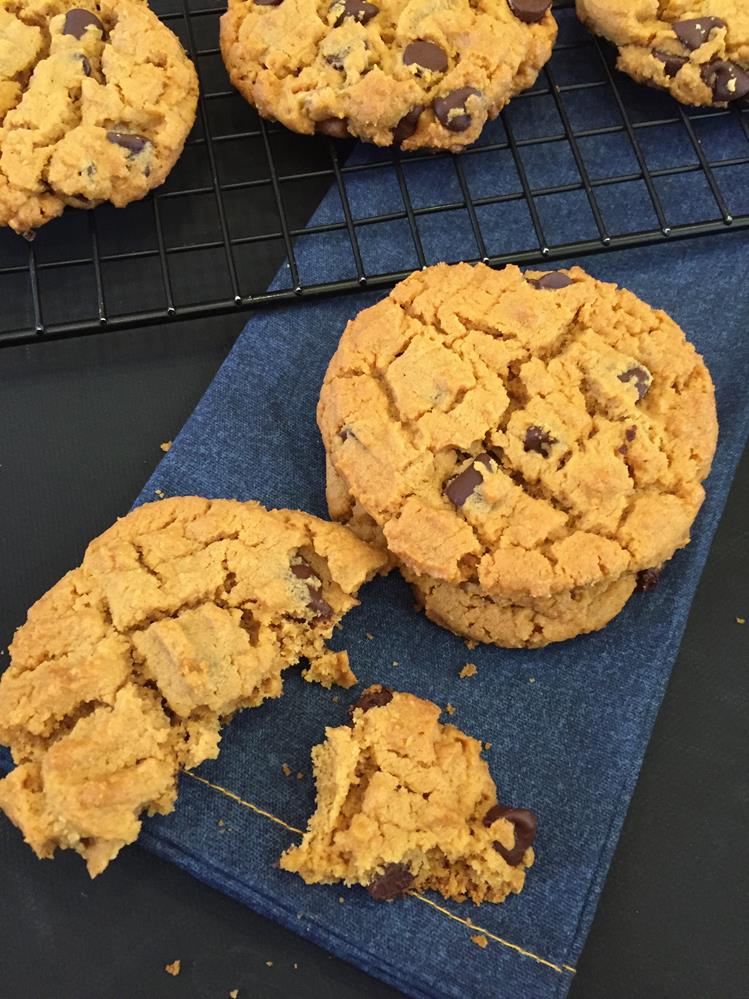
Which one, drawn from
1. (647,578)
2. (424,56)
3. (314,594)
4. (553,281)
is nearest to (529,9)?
(424,56)

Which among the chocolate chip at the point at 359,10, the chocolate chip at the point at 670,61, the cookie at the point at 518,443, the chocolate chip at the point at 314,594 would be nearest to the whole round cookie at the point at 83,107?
the chocolate chip at the point at 359,10

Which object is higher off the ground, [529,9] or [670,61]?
[529,9]

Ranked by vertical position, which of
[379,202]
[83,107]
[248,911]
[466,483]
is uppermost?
[83,107]

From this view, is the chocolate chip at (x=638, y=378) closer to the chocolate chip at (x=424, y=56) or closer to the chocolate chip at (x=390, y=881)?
the chocolate chip at (x=424, y=56)

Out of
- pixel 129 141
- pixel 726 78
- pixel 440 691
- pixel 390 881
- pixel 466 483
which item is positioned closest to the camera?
pixel 390 881

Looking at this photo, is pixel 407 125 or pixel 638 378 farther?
pixel 407 125

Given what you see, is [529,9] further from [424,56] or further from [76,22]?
[76,22]

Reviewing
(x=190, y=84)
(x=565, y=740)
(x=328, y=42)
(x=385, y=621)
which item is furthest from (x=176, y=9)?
(x=565, y=740)
